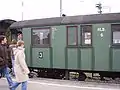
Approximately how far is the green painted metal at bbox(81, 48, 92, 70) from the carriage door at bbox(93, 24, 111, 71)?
0.26 meters

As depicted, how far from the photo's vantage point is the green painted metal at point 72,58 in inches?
561

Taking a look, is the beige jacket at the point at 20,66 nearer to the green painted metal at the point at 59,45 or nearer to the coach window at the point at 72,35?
the coach window at the point at 72,35

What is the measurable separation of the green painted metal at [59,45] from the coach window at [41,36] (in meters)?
0.38

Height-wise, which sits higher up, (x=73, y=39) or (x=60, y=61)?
(x=73, y=39)

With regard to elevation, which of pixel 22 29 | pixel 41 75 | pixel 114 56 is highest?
pixel 22 29

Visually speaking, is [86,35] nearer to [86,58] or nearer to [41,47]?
[86,58]

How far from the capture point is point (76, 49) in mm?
14203

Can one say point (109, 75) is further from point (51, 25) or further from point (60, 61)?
point (51, 25)

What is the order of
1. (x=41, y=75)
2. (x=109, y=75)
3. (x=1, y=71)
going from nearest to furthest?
1. (x=1, y=71)
2. (x=109, y=75)
3. (x=41, y=75)

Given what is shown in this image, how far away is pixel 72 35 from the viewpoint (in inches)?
568

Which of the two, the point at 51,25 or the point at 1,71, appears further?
the point at 51,25

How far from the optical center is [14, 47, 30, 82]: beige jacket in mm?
9383

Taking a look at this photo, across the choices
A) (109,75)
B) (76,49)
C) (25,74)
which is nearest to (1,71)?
(25,74)

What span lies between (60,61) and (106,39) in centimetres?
245
